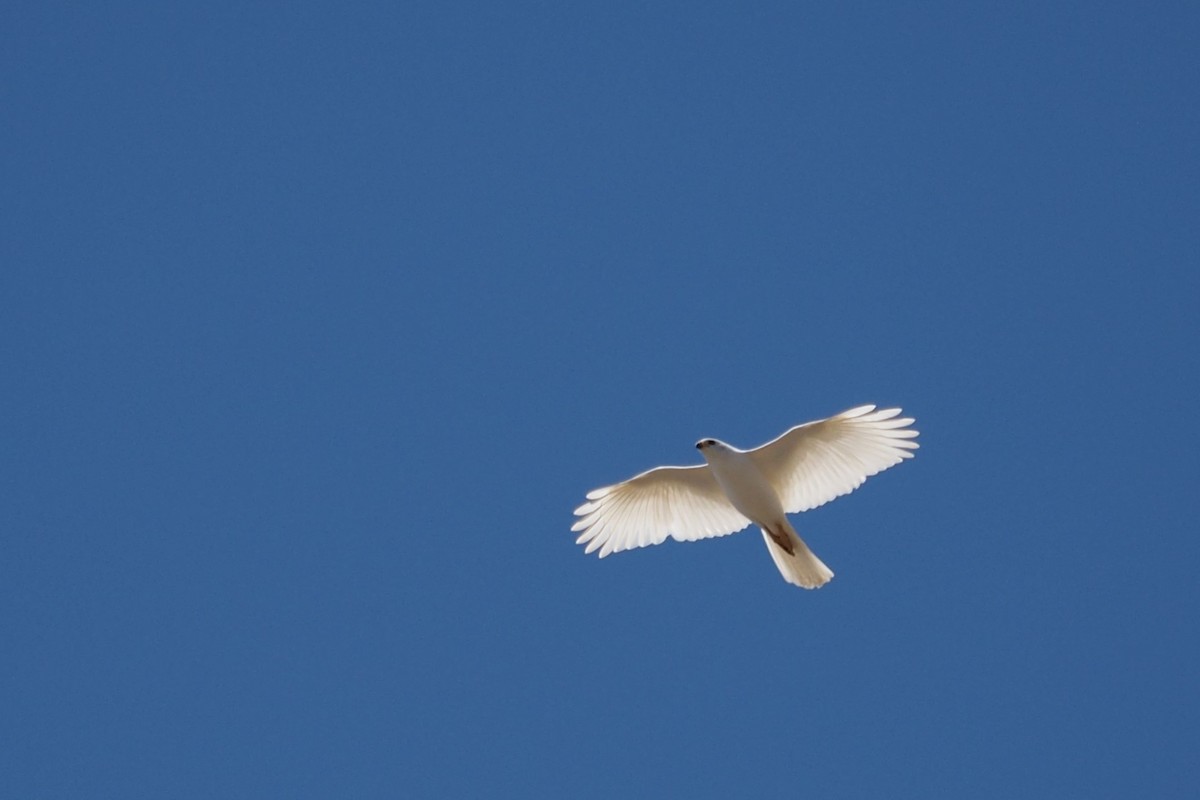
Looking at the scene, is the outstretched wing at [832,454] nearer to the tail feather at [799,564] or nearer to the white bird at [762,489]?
the white bird at [762,489]

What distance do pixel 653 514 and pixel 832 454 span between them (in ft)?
9.43

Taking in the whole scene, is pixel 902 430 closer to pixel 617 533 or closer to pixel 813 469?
pixel 813 469

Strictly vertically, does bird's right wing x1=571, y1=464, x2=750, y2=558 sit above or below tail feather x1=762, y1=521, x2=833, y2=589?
above

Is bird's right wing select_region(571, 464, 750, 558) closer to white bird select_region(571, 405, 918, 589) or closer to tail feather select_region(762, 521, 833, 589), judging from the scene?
white bird select_region(571, 405, 918, 589)

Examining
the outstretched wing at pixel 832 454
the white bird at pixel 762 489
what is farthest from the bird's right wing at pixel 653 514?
the outstretched wing at pixel 832 454

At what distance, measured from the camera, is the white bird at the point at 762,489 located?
2292 centimetres

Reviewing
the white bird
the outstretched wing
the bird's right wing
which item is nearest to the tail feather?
the white bird

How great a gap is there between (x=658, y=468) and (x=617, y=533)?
128cm

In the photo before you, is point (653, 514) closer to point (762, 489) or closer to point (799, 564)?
point (762, 489)

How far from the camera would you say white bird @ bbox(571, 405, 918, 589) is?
22.9 metres

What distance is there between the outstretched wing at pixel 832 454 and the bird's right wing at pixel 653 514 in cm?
97

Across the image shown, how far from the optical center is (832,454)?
23297mm

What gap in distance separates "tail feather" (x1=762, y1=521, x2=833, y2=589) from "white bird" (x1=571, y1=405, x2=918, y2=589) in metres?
0.01

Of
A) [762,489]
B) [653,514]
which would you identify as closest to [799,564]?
[762,489]
